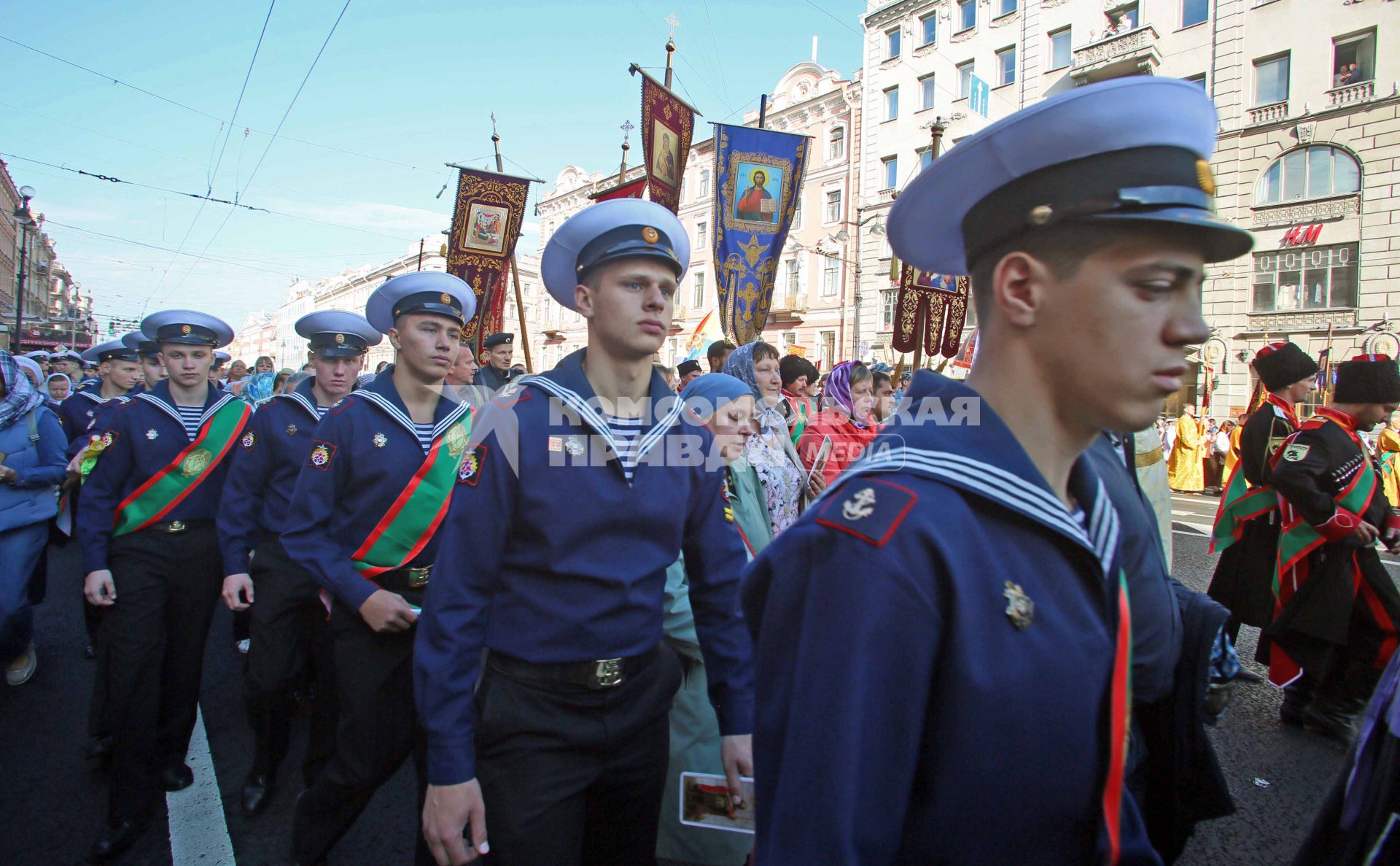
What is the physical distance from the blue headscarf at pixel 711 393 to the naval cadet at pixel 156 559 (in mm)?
2490

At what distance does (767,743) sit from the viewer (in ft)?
3.47

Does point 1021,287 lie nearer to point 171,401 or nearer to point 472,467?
point 472,467

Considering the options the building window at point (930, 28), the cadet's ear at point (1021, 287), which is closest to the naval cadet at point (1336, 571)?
the cadet's ear at point (1021, 287)

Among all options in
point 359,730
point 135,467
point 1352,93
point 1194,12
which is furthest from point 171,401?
point 1194,12

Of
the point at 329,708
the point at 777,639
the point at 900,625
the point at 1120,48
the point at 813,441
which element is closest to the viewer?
the point at 900,625

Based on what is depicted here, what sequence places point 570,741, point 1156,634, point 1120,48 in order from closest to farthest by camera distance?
point 1156,634 → point 570,741 → point 1120,48

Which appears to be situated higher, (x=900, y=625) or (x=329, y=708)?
(x=900, y=625)

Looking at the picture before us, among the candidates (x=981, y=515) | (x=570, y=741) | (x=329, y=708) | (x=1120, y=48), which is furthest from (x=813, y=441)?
(x=1120, y=48)

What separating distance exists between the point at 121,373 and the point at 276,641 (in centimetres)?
521

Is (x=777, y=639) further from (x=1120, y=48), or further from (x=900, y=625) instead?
(x=1120, y=48)

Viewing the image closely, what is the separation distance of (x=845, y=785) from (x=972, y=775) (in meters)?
0.17

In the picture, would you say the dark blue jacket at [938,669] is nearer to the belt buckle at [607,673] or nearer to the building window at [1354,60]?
the belt buckle at [607,673]

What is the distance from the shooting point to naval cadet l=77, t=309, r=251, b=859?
125 inches

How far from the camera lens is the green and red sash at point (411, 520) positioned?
290cm
